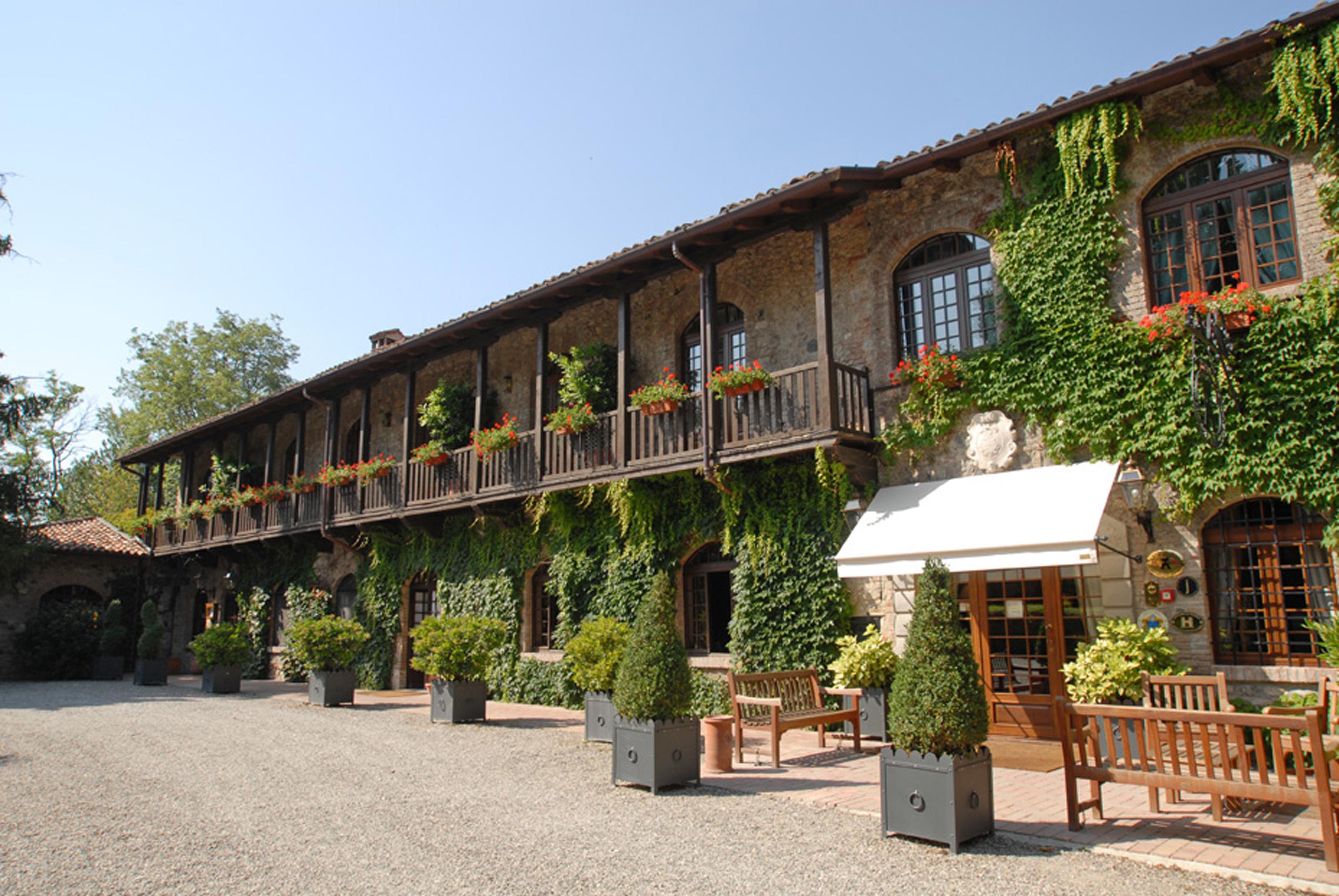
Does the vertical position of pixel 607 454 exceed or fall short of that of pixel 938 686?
it exceeds it

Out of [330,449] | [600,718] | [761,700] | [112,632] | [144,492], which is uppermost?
[144,492]

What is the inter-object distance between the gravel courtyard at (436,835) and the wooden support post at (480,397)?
18.9 ft

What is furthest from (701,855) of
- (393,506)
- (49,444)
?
(49,444)

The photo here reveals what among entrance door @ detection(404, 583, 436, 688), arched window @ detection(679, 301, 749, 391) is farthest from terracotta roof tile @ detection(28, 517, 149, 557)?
arched window @ detection(679, 301, 749, 391)

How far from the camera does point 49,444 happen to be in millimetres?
34531

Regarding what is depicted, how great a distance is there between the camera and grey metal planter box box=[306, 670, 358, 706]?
14.3m

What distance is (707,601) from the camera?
509 inches

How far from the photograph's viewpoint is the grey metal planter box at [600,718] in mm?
10344

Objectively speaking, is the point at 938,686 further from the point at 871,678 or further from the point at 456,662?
the point at 456,662

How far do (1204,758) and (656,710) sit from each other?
12.8ft

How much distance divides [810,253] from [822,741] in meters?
6.43

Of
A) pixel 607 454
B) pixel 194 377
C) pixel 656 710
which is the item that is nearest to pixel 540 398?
pixel 607 454

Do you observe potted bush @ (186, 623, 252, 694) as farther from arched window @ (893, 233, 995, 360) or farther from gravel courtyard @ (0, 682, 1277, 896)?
arched window @ (893, 233, 995, 360)

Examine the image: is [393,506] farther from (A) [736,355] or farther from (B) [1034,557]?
(B) [1034,557]
